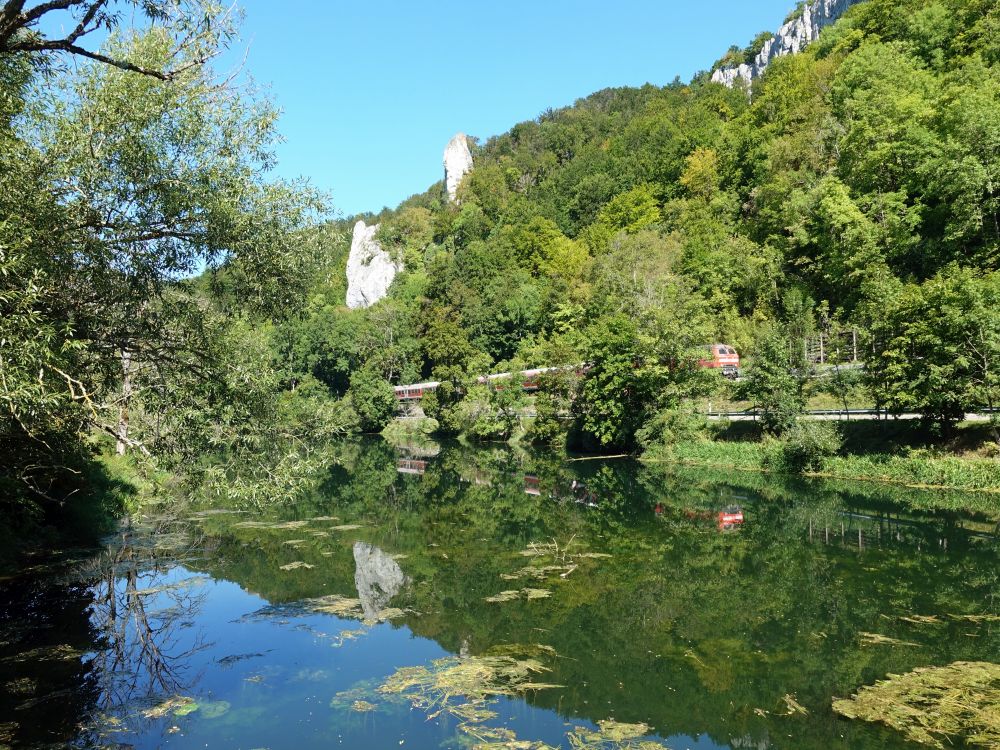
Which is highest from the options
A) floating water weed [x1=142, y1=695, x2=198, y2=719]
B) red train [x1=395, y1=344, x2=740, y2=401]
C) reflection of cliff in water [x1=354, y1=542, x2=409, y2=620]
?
red train [x1=395, y1=344, x2=740, y2=401]

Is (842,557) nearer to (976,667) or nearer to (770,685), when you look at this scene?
(976,667)

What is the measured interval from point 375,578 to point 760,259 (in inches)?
1606

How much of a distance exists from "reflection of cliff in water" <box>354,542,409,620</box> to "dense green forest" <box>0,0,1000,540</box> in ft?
10.8

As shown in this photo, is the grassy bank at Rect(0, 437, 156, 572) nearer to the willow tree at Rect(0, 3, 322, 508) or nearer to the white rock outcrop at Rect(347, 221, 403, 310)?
the willow tree at Rect(0, 3, 322, 508)

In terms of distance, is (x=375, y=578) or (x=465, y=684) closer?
(x=465, y=684)

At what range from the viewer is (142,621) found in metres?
12.2

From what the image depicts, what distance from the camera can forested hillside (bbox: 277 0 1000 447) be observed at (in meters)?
28.5

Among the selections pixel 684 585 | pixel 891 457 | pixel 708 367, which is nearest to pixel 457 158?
pixel 708 367

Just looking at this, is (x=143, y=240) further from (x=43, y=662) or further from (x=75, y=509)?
(x=75, y=509)

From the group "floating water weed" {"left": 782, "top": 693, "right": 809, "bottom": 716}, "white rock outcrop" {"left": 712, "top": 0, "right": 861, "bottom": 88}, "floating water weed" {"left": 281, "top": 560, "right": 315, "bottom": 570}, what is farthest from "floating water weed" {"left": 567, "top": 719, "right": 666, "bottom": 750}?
"white rock outcrop" {"left": 712, "top": 0, "right": 861, "bottom": 88}

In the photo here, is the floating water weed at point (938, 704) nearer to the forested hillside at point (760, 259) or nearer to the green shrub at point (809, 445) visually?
the forested hillside at point (760, 259)

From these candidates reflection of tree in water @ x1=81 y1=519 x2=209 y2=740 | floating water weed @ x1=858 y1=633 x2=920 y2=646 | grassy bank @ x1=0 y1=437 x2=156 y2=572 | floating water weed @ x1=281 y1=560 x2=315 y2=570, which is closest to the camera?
reflection of tree in water @ x1=81 y1=519 x2=209 y2=740

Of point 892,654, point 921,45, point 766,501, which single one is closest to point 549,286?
point 921,45

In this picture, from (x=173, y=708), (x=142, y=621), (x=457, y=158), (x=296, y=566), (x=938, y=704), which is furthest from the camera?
(x=457, y=158)
